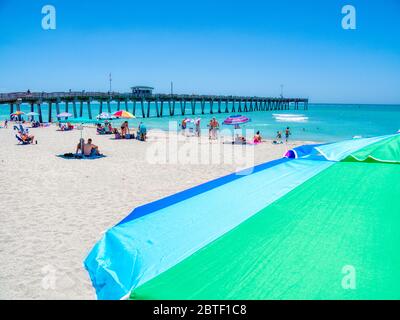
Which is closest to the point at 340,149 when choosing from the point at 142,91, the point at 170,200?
the point at 170,200

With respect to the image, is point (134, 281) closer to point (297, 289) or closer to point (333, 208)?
point (297, 289)

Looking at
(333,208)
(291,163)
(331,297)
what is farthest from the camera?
(291,163)

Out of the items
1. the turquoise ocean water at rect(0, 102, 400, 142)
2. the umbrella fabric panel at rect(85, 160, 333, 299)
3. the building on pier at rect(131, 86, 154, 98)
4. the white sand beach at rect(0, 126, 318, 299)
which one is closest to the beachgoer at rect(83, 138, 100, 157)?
the white sand beach at rect(0, 126, 318, 299)

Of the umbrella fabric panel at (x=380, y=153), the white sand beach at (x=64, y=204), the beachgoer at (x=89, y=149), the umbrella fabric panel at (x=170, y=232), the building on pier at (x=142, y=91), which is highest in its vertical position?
the building on pier at (x=142, y=91)

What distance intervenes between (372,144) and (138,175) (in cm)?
765

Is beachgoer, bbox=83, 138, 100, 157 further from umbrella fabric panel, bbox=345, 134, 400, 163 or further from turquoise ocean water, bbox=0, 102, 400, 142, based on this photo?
turquoise ocean water, bbox=0, 102, 400, 142

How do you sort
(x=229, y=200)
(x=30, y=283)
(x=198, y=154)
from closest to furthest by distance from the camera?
(x=229, y=200), (x=30, y=283), (x=198, y=154)

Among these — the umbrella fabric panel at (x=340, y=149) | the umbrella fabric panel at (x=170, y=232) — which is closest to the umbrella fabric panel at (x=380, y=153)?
the umbrella fabric panel at (x=340, y=149)

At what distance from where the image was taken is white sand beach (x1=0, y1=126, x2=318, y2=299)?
4.06 meters

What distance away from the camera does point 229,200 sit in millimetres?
2682

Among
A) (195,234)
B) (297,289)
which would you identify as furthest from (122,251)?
(297,289)

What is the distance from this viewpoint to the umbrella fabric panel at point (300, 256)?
1.53 m

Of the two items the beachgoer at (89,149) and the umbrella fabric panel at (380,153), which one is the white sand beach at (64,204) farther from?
the umbrella fabric panel at (380,153)

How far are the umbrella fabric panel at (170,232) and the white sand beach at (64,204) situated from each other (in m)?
1.87
